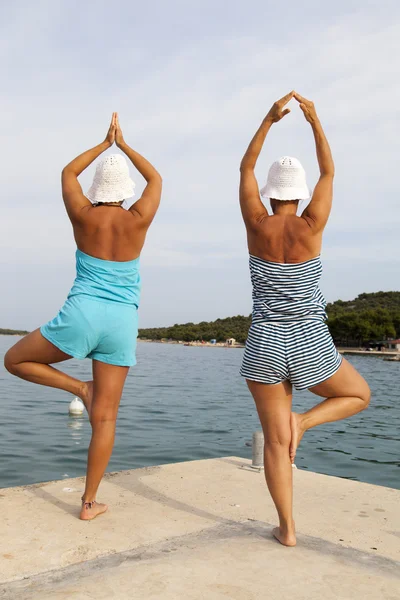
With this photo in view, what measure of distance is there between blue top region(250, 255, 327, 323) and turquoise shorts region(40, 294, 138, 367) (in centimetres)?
89

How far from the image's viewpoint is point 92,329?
3.90m

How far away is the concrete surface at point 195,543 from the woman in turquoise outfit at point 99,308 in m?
0.47

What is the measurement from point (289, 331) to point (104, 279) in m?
1.23

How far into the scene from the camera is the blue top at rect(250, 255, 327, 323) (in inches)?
143

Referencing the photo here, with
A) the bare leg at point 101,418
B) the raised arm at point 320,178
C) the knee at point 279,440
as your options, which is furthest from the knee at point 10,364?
the raised arm at point 320,178

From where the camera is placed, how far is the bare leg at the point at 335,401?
143 inches

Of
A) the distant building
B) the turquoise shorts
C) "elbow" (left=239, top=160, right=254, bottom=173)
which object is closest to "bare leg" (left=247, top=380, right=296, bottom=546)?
the turquoise shorts

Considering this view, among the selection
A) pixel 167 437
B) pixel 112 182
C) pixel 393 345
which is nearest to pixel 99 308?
pixel 112 182

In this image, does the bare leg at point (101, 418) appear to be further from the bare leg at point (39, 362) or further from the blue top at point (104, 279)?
the blue top at point (104, 279)

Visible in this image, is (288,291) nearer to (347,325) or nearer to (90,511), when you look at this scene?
(90,511)

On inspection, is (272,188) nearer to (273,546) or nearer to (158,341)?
(273,546)

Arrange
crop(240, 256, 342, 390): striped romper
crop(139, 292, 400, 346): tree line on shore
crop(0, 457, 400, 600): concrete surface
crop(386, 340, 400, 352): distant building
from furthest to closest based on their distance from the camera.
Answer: crop(139, 292, 400, 346): tree line on shore < crop(386, 340, 400, 352): distant building < crop(240, 256, 342, 390): striped romper < crop(0, 457, 400, 600): concrete surface

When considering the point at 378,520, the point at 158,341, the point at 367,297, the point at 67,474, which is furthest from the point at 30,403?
the point at 158,341

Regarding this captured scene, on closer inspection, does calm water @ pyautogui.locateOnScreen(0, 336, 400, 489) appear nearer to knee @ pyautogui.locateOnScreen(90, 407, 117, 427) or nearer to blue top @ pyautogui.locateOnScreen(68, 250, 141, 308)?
knee @ pyautogui.locateOnScreen(90, 407, 117, 427)
